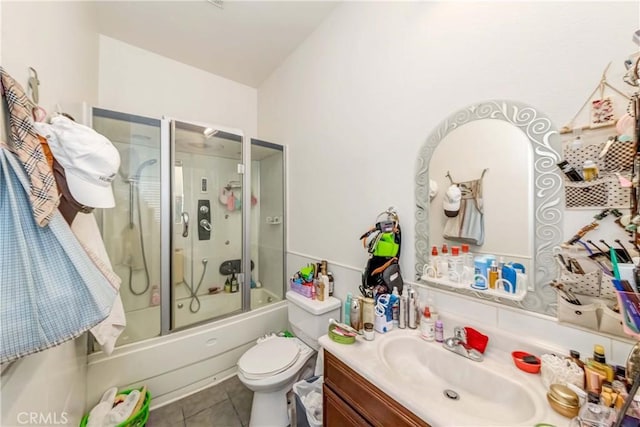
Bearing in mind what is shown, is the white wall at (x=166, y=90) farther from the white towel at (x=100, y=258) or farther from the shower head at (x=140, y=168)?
the white towel at (x=100, y=258)

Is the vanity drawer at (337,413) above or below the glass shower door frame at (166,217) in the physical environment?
below

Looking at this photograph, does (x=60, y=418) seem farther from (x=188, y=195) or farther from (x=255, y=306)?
(x=188, y=195)

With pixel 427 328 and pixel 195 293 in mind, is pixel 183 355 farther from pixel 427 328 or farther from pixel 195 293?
pixel 427 328

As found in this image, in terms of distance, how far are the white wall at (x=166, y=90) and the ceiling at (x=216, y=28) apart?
4.1 inches

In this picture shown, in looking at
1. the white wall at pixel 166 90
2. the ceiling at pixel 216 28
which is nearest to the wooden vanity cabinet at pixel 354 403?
the ceiling at pixel 216 28

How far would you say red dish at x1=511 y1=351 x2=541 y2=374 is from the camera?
81 cm

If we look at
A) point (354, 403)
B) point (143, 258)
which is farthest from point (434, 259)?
point (143, 258)

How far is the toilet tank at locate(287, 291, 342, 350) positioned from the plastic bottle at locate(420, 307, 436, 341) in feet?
1.89

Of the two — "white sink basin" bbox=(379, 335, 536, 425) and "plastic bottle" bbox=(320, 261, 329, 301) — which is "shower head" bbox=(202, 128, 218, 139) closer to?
"plastic bottle" bbox=(320, 261, 329, 301)

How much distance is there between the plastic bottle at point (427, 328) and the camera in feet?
3.43

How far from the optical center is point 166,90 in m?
2.24

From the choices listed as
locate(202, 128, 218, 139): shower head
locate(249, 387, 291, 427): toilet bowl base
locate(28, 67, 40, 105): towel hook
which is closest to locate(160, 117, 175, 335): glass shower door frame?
locate(202, 128, 218, 139): shower head

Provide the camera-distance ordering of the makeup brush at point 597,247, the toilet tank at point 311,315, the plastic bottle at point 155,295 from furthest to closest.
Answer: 1. the plastic bottle at point 155,295
2. the toilet tank at point 311,315
3. the makeup brush at point 597,247

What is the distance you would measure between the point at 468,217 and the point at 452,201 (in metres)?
0.10
